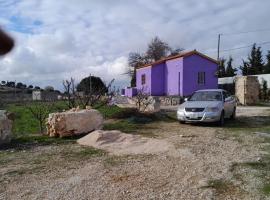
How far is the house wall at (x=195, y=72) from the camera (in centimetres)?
3350

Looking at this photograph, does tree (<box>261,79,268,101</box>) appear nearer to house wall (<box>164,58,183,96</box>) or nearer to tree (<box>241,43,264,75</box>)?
house wall (<box>164,58,183,96</box>)

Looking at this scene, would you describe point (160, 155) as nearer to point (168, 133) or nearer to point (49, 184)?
point (49, 184)

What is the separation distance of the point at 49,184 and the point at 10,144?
218 inches

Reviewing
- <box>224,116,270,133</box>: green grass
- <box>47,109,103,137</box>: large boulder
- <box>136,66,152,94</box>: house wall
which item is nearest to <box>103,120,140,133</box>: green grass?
<box>47,109,103,137</box>: large boulder

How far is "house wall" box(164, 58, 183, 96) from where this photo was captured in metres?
33.8

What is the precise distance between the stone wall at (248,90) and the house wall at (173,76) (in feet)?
15.6

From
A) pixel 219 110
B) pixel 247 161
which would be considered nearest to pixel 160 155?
pixel 247 161

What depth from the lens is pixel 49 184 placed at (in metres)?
7.21

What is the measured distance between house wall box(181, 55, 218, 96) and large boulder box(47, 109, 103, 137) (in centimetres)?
2007

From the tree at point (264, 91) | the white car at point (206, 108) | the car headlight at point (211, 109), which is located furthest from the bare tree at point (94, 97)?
the tree at point (264, 91)

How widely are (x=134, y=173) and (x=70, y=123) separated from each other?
19.5 ft

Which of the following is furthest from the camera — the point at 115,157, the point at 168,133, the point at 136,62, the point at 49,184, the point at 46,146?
the point at 136,62

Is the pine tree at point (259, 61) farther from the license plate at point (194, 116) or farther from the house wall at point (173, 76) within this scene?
the license plate at point (194, 116)

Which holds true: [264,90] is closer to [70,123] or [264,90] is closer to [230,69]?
[230,69]
